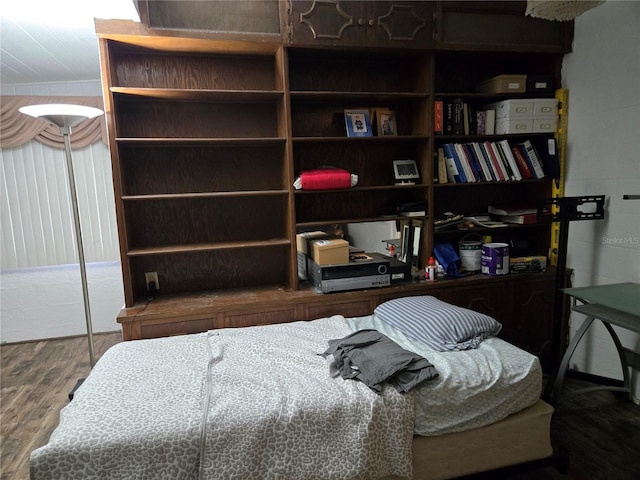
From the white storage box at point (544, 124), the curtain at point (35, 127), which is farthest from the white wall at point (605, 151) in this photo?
the curtain at point (35, 127)

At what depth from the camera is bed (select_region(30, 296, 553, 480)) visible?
128 centimetres

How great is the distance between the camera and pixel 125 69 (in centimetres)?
227

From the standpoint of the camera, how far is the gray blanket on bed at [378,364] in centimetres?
152

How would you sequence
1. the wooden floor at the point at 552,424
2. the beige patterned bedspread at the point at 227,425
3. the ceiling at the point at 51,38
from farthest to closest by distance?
1. the ceiling at the point at 51,38
2. the wooden floor at the point at 552,424
3. the beige patterned bedspread at the point at 227,425

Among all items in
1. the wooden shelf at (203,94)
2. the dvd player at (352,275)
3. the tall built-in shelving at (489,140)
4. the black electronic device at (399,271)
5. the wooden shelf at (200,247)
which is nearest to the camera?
Result: the wooden shelf at (203,94)

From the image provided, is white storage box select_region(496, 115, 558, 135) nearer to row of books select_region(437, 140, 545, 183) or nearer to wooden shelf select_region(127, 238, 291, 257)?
row of books select_region(437, 140, 545, 183)

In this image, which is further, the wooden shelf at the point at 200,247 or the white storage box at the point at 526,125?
the white storage box at the point at 526,125

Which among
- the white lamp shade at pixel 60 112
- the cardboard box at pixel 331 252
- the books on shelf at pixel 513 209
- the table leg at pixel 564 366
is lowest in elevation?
the table leg at pixel 564 366

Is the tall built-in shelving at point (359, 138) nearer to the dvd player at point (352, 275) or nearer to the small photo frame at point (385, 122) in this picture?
the small photo frame at point (385, 122)

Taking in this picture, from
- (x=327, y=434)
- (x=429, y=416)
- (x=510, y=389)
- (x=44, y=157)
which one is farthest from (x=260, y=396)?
(x=44, y=157)

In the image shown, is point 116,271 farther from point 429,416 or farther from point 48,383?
point 429,416

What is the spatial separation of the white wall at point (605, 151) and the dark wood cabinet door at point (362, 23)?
105 cm

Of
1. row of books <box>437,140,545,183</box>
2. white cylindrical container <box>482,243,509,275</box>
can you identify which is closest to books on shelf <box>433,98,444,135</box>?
row of books <box>437,140,545,183</box>

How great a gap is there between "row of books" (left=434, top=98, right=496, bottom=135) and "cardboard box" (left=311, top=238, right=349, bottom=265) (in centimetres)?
98
